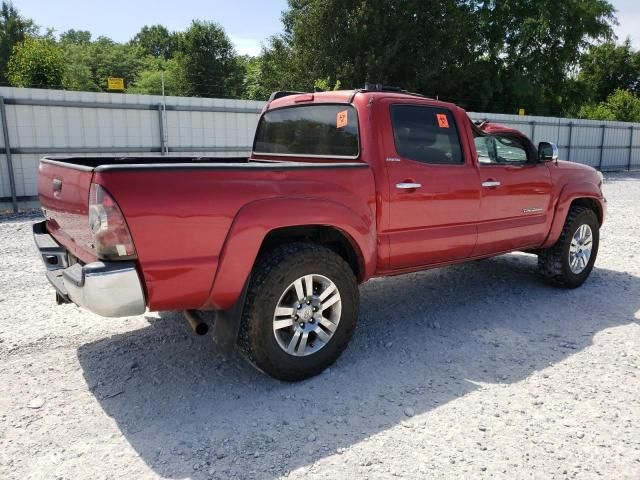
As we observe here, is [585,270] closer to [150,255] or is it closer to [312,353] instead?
[312,353]

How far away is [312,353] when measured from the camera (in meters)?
3.38

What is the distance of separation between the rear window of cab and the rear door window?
34cm

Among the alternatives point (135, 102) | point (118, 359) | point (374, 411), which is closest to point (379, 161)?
point (374, 411)

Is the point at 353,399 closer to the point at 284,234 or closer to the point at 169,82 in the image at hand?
the point at 284,234

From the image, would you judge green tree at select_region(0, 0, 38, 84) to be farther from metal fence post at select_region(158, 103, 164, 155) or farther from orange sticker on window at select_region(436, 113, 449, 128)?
orange sticker on window at select_region(436, 113, 449, 128)

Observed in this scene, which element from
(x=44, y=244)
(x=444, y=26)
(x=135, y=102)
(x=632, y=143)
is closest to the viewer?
(x=44, y=244)

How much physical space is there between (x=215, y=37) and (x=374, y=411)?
1991 inches

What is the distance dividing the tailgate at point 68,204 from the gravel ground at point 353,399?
0.88 meters

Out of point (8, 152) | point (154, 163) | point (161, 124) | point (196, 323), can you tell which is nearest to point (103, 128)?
point (161, 124)

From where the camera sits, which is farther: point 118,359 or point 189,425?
point 118,359

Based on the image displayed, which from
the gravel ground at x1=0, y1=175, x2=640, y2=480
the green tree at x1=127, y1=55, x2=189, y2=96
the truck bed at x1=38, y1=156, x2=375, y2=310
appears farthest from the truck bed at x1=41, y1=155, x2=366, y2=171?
the green tree at x1=127, y1=55, x2=189, y2=96

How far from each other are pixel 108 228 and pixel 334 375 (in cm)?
170

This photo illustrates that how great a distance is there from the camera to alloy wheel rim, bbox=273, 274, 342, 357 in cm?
327

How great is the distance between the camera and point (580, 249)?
17.9 feet
